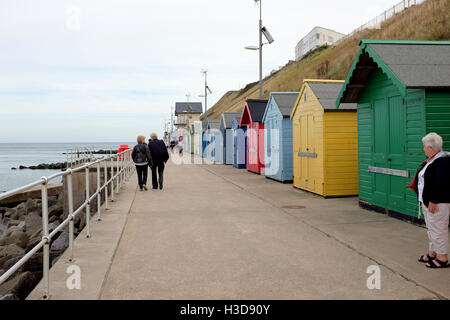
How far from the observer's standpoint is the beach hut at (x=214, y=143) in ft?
105

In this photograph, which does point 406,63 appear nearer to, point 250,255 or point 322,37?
point 250,255

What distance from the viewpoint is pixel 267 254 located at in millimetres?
6254

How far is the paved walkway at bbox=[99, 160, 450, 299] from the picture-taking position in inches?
186

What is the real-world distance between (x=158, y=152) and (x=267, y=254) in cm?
952

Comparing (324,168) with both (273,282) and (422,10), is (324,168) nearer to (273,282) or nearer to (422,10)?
(273,282)

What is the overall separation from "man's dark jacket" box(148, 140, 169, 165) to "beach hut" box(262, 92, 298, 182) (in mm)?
4472

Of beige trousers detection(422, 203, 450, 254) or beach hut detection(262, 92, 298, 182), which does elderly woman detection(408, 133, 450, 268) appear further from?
beach hut detection(262, 92, 298, 182)

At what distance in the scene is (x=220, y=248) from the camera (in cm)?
665

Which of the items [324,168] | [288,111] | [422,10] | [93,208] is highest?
[422,10]

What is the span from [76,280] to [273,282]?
229 centimetres

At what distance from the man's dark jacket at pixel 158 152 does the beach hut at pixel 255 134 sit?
20.3 feet

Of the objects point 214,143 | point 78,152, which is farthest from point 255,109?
point 214,143

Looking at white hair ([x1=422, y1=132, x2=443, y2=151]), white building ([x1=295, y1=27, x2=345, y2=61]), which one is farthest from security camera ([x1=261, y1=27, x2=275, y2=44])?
white building ([x1=295, y1=27, x2=345, y2=61])
